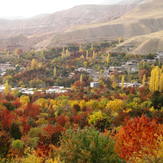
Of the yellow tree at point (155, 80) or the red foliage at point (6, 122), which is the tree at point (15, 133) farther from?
the yellow tree at point (155, 80)

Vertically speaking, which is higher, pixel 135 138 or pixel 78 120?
pixel 135 138

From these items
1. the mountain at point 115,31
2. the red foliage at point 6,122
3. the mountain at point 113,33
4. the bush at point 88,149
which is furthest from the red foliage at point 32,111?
the mountain at point 115,31

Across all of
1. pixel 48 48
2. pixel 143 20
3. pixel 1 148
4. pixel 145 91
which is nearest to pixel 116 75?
pixel 145 91

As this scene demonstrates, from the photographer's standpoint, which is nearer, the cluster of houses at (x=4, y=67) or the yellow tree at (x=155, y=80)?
the yellow tree at (x=155, y=80)

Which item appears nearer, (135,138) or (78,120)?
(135,138)

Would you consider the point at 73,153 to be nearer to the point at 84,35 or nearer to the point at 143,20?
the point at 84,35

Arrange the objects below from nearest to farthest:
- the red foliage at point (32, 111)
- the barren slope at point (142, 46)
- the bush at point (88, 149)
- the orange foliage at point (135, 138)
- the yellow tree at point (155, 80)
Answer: the bush at point (88, 149), the orange foliage at point (135, 138), the red foliage at point (32, 111), the yellow tree at point (155, 80), the barren slope at point (142, 46)

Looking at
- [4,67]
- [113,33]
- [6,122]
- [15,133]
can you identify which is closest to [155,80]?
[6,122]

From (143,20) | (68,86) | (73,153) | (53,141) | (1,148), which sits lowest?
(68,86)

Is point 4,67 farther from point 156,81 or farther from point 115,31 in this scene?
Answer: point 115,31
